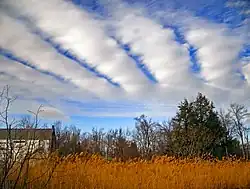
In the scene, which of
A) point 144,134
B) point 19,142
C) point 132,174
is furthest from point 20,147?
point 144,134

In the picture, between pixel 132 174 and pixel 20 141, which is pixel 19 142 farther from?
pixel 132 174

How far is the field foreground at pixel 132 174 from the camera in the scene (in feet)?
16.6

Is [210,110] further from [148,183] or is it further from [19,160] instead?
[19,160]

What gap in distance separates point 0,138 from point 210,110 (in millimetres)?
27626

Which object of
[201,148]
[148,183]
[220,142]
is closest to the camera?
[148,183]

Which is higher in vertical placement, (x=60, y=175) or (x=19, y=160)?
(x=19, y=160)

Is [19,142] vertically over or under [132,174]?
over

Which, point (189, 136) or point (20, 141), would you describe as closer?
point (20, 141)

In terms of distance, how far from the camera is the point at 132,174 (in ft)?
20.7

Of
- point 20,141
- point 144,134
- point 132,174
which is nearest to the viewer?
point 20,141

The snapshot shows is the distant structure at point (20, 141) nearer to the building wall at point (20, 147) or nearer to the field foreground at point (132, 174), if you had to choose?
the building wall at point (20, 147)

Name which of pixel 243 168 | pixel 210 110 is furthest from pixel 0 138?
pixel 210 110

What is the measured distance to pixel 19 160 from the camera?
3590 millimetres

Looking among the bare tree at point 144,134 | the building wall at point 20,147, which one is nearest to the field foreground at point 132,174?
the building wall at point 20,147
